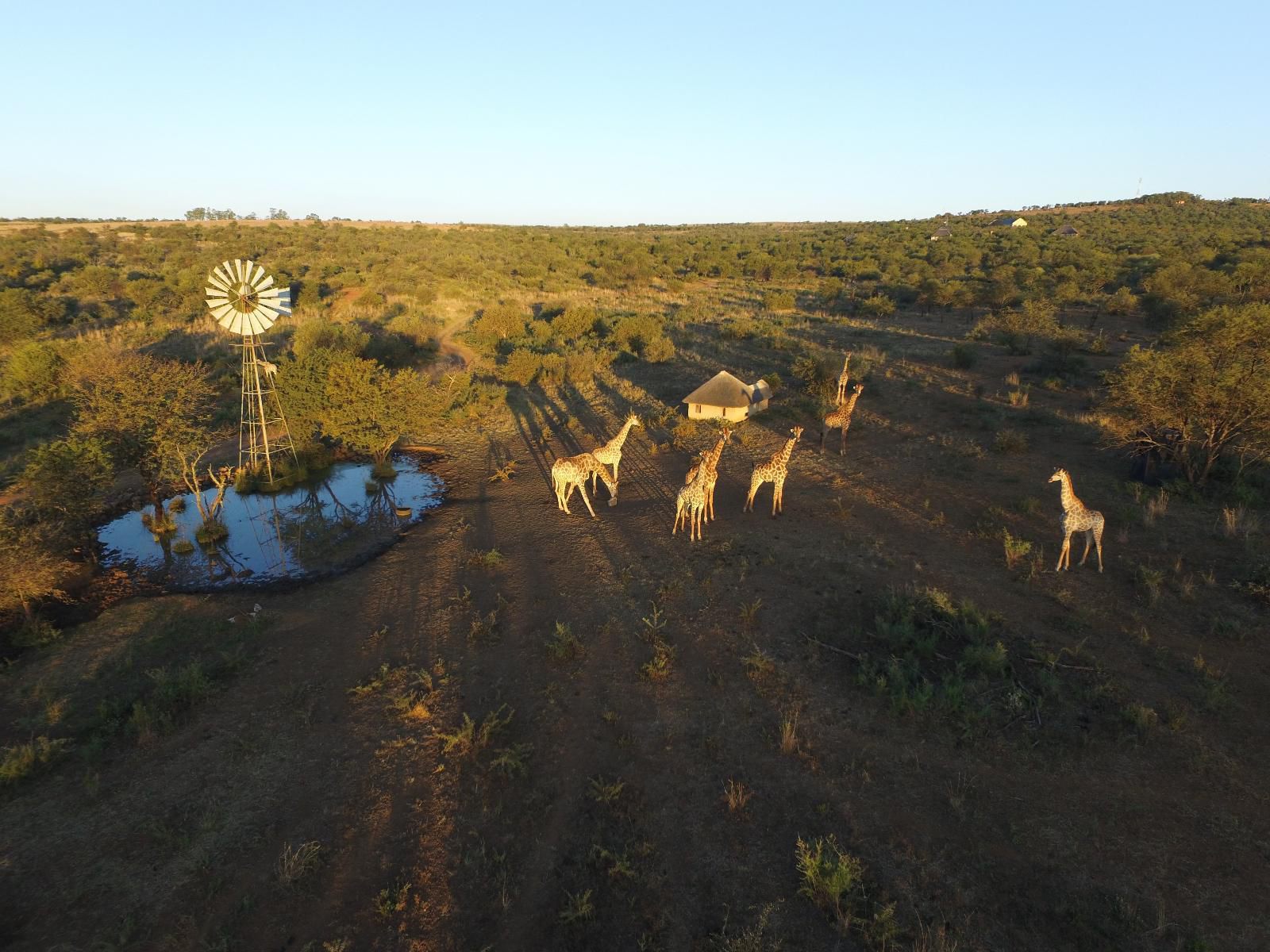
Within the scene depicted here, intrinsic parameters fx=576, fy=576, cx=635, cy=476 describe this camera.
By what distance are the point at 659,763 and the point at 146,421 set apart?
A: 1629 cm

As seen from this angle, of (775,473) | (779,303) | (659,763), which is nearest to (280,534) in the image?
(659,763)

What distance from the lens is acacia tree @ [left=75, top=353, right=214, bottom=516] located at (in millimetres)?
15023

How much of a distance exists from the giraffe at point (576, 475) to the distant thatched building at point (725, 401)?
8042mm

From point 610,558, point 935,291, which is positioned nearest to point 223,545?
point 610,558

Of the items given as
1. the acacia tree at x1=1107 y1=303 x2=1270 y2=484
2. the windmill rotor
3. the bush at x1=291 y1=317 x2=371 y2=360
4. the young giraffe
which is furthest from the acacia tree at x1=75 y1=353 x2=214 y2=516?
the acacia tree at x1=1107 y1=303 x2=1270 y2=484

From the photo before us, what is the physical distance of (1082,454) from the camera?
59.0 ft

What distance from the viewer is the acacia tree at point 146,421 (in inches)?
591

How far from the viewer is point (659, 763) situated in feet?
27.0

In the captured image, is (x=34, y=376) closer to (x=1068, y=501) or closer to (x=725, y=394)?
(x=725, y=394)

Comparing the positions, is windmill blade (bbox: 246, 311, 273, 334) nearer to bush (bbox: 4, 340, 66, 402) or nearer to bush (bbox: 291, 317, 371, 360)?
bush (bbox: 291, 317, 371, 360)

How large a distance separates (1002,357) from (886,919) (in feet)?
101

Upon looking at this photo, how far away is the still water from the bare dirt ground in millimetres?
1158

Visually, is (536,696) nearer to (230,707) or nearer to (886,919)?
(230,707)

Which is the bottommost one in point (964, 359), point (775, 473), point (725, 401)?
point (775, 473)
